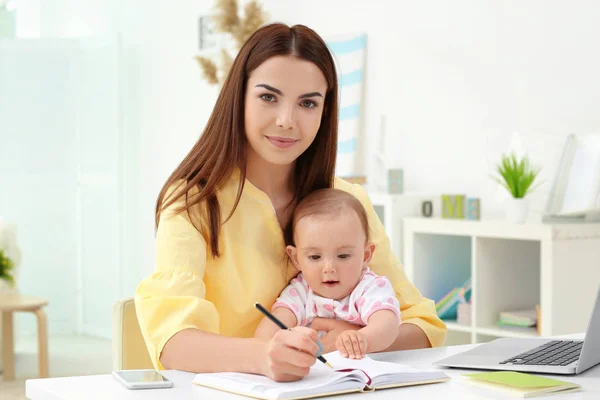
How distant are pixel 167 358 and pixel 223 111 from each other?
0.53 metres

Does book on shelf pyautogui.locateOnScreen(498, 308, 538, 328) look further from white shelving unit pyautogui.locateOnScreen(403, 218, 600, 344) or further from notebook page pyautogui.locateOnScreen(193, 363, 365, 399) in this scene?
notebook page pyautogui.locateOnScreen(193, 363, 365, 399)

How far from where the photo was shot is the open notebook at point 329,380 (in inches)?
48.2

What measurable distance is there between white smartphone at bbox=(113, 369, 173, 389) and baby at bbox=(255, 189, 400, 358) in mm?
345

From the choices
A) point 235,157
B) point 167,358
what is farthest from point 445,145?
point 167,358

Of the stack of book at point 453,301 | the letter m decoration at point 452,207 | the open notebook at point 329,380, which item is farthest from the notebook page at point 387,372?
the letter m decoration at point 452,207

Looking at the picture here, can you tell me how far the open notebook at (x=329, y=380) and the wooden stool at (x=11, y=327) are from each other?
3612 mm

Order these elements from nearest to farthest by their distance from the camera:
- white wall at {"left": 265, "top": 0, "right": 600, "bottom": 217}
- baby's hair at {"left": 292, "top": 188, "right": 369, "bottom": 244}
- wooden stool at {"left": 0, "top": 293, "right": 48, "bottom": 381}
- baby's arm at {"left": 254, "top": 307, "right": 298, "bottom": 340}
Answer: baby's arm at {"left": 254, "top": 307, "right": 298, "bottom": 340} → baby's hair at {"left": 292, "top": 188, "right": 369, "bottom": 244} → white wall at {"left": 265, "top": 0, "right": 600, "bottom": 217} → wooden stool at {"left": 0, "top": 293, "right": 48, "bottom": 381}

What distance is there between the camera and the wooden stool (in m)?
4.71

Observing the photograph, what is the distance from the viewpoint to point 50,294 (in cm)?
Result: 656

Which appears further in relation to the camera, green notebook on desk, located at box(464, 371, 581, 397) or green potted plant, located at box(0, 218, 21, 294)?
green potted plant, located at box(0, 218, 21, 294)

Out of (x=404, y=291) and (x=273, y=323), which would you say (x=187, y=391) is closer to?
(x=273, y=323)

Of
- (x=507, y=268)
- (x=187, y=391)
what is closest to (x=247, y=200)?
(x=187, y=391)

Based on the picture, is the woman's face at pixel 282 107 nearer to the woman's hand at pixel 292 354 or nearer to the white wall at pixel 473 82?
the woman's hand at pixel 292 354

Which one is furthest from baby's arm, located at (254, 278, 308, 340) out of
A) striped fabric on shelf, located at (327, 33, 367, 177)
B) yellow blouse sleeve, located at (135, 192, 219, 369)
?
striped fabric on shelf, located at (327, 33, 367, 177)
